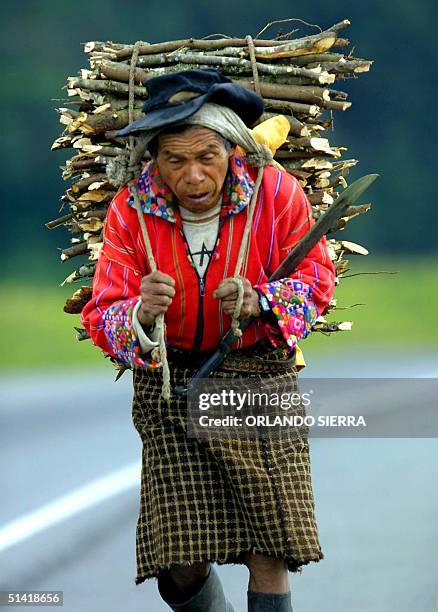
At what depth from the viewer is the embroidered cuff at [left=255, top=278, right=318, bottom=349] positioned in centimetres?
443

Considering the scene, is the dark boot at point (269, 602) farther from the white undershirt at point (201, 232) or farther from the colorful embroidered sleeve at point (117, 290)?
the white undershirt at point (201, 232)

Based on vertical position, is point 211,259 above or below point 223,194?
below

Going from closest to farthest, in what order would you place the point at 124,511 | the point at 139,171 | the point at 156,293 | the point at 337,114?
1. the point at 156,293
2. the point at 139,171
3. the point at 124,511
4. the point at 337,114

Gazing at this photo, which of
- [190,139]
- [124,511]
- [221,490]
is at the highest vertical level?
[190,139]

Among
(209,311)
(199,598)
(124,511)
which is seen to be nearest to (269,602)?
(199,598)

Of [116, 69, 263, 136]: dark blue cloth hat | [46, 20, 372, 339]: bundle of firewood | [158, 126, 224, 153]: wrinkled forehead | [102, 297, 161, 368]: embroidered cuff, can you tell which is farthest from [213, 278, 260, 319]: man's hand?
[46, 20, 372, 339]: bundle of firewood

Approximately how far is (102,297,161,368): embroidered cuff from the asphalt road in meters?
1.87

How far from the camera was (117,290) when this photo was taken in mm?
4566

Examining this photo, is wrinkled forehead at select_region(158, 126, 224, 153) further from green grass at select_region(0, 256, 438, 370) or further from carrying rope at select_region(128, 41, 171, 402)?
green grass at select_region(0, 256, 438, 370)

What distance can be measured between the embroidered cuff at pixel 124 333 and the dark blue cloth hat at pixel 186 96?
55cm

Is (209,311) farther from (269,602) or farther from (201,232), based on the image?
(269,602)

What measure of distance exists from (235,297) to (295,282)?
237 mm

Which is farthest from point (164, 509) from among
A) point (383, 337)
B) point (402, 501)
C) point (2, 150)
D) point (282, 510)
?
point (383, 337)

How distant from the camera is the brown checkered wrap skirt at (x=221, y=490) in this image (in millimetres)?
4621
